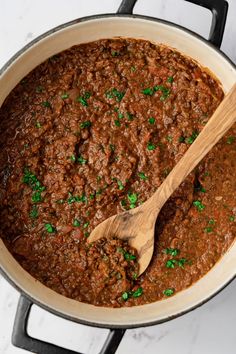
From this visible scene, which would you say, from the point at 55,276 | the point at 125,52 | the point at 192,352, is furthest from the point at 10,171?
the point at 192,352

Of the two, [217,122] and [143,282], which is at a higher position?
[217,122]

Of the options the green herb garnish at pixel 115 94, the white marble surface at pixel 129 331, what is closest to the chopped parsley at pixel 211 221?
the white marble surface at pixel 129 331

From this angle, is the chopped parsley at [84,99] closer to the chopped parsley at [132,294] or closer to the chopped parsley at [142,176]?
the chopped parsley at [142,176]

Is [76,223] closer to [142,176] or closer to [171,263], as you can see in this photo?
[142,176]

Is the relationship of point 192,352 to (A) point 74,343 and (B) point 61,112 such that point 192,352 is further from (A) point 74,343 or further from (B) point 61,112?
(B) point 61,112

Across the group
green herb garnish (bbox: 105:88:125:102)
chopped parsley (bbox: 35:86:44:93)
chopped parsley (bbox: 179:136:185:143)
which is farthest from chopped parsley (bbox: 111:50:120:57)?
chopped parsley (bbox: 179:136:185:143)

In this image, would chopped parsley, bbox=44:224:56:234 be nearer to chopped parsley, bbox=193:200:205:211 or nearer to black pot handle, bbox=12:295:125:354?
→ black pot handle, bbox=12:295:125:354
